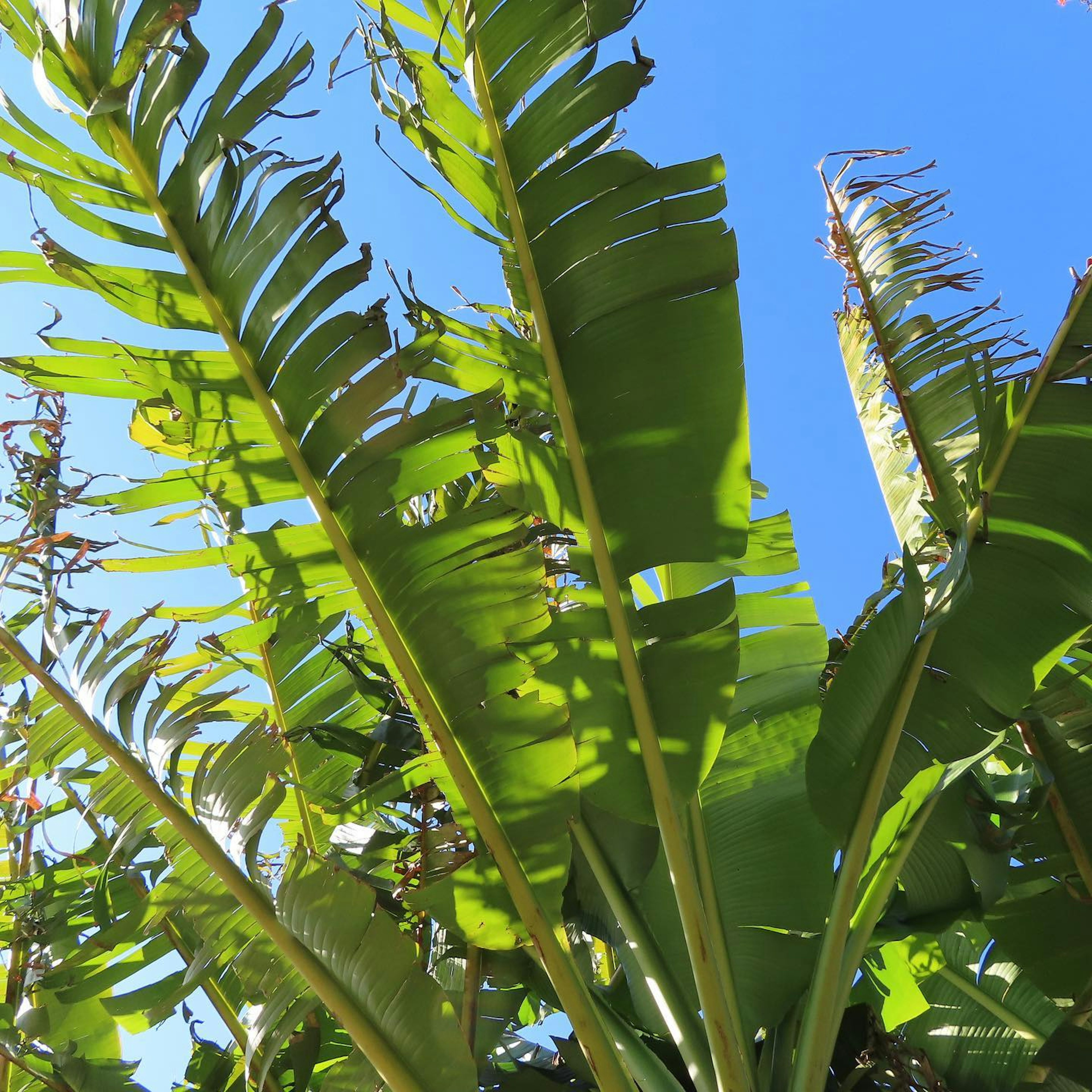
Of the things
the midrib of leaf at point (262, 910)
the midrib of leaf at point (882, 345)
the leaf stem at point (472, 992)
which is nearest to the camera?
the midrib of leaf at point (262, 910)

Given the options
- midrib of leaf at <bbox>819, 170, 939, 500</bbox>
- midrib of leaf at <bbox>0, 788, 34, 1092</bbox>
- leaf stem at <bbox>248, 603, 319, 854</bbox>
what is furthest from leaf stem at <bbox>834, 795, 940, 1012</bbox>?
midrib of leaf at <bbox>0, 788, 34, 1092</bbox>

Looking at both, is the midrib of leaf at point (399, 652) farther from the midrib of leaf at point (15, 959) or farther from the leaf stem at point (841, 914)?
the midrib of leaf at point (15, 959)

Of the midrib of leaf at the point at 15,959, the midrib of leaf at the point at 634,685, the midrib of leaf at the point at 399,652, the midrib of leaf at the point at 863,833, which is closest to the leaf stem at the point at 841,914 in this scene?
the midrib of leaf at the point at 863,833

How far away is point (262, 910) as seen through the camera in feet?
4.66

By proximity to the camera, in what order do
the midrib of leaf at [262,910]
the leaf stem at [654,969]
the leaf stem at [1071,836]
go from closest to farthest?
the midrib of leaf at [262,910]
the leaf stem at [654,969]
the leaf stem at [1071,836]

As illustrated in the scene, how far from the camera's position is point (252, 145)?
4.99 feet

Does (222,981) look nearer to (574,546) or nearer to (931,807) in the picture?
(574,546)

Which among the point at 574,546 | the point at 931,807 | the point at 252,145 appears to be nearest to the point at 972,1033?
the point at 931,807

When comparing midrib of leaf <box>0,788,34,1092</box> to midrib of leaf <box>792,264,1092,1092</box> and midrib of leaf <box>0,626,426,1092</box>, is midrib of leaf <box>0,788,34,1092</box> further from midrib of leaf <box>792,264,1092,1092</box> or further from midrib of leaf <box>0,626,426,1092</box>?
midrib of leaf <box>792,264,1092,1092</box>

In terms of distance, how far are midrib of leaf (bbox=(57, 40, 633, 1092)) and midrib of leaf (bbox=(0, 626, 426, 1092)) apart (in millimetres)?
267

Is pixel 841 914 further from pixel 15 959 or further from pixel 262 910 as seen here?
pixel 15 959

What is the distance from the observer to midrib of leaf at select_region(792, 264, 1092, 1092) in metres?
1.44

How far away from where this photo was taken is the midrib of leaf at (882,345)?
2.14m

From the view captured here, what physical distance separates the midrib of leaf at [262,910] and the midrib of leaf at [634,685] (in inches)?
17.9
